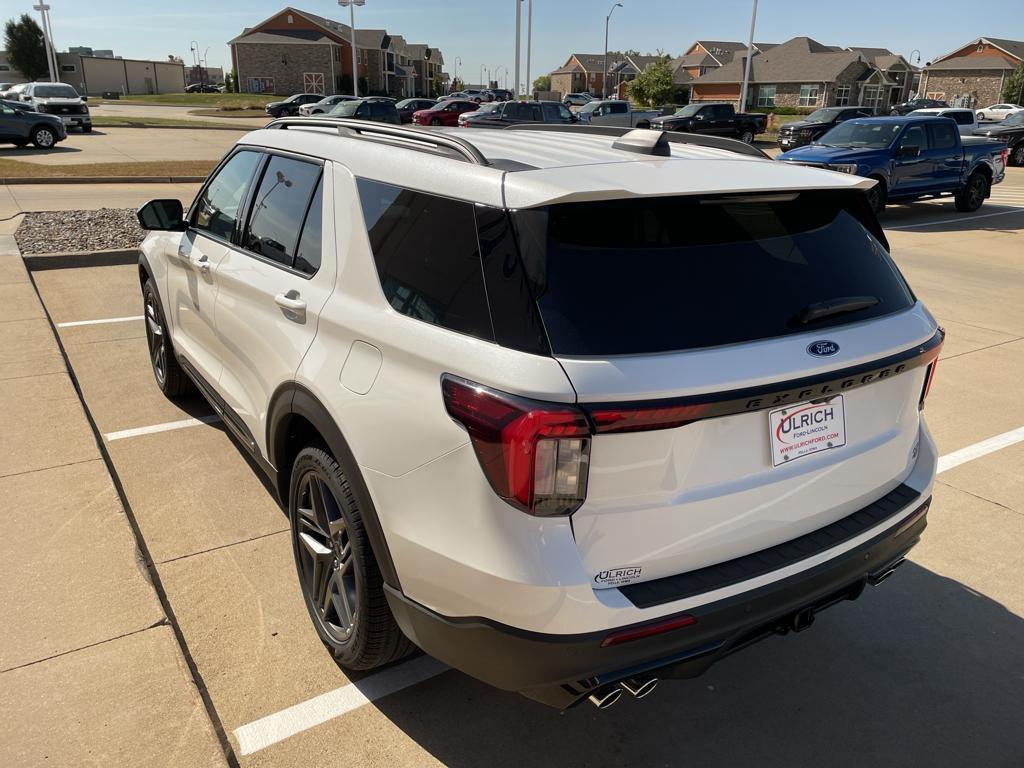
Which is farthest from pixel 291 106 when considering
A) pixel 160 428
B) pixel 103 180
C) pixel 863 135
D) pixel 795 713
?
pixel 795 713

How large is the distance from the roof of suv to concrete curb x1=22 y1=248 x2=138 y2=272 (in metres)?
7.63

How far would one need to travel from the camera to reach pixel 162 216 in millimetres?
4254

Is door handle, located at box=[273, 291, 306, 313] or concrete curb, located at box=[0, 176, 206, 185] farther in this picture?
concrete curb, located at box=[0, 176, 206, 185]

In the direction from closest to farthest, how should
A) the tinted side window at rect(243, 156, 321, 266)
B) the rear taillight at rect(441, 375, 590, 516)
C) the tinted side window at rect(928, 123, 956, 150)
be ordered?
the rear taillight at rect(441, 375, 590, 516)
the tinted side window at rect(243, 156, 321, 266)
the tinted side window at rect(928, 123, 956, 150)

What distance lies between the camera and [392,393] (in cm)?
226

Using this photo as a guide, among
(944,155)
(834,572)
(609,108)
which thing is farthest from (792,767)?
(609,108)

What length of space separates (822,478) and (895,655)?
1231 mm

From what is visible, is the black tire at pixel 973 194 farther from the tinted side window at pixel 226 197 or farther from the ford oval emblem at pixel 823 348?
the ford oval emblem at pixel 823 348

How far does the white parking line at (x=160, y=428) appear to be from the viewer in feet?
15.9

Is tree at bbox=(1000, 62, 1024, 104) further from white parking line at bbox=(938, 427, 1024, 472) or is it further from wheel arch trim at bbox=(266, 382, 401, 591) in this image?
wheel arch trim at bbox=(266, 382, 401, 591)

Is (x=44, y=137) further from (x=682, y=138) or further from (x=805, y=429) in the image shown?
(x=805, y=429)

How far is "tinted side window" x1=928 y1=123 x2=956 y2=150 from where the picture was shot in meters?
15.0

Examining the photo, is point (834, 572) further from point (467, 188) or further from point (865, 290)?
point (467, 188)

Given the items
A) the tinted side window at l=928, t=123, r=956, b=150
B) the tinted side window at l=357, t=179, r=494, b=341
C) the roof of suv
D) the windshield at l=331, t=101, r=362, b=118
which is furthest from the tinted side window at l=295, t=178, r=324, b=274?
the windshield at l=331, t=101, r=362, b=118
